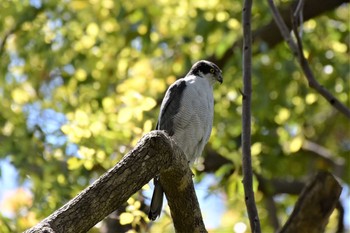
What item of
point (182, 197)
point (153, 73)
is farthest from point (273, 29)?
point (182, 197)

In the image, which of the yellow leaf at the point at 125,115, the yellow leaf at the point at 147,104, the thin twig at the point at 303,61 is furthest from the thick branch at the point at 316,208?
the yellow leaf at the point at 125,115

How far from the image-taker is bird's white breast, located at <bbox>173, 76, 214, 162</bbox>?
573 cm

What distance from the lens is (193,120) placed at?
5727 mm

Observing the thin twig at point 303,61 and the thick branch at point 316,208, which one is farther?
the thick branch at point 316,208

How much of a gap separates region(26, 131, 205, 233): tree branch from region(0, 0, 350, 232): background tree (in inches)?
87.6

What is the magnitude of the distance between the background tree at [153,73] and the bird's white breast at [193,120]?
1114mm

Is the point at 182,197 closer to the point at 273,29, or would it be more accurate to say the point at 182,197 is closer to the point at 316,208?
the point at 316,208

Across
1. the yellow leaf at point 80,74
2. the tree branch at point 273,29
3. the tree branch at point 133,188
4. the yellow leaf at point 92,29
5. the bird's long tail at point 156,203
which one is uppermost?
the yellow leaf at point 92,29

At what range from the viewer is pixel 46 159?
7.29 metres

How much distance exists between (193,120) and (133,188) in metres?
1.64

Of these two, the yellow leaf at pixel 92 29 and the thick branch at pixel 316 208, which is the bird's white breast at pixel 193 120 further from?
the yellow leaf at pixel 92 29

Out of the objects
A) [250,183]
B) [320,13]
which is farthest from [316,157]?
[250,183]

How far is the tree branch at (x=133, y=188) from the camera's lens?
386 centimetres

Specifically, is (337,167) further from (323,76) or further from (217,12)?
(217,12)
